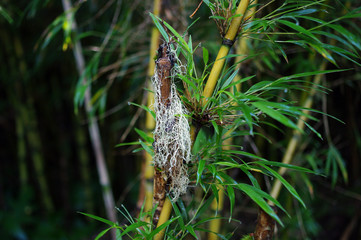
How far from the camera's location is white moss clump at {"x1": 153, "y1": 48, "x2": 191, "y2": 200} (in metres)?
0.35

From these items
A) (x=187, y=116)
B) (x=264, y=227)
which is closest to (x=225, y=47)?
(x=187, y=116)

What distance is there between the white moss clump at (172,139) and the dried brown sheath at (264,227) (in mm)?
108

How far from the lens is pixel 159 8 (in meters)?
0.77

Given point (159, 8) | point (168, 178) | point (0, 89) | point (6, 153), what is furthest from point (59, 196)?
point (168, 178)

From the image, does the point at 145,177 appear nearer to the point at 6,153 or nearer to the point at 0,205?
the point at 0,205

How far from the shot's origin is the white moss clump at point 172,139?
349 millimetres

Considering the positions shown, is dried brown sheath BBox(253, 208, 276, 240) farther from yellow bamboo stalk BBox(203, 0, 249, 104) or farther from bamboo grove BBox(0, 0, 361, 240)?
yellow bamboo stalk BBox(203, 0, 249, 104)

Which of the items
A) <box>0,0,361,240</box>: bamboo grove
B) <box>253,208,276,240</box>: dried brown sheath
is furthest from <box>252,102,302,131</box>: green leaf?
<box>253,208,276,240</box>: dried brown sheath

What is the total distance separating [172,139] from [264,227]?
0.53ft

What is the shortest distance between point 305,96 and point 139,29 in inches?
19.6

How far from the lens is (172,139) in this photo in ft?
1.16

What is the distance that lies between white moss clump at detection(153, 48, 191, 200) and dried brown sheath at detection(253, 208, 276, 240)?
108 millimetres

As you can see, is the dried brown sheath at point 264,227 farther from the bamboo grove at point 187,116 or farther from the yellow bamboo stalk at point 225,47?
the yellow bamboo stalk at point 225,47

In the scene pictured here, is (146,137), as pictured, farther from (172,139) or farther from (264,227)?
(264,227)
